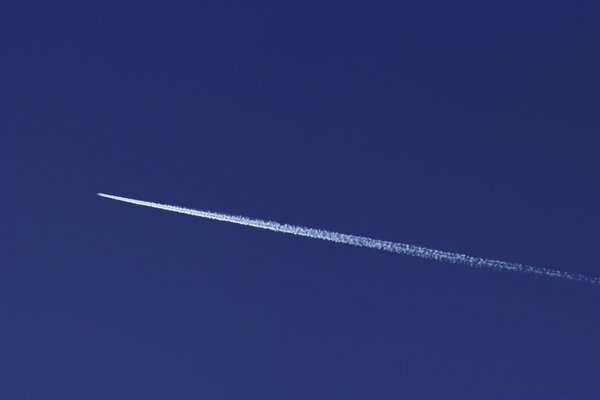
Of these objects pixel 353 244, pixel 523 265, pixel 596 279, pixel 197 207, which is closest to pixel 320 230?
pixel 353 244

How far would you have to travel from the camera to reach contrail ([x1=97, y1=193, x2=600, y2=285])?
314 centimetres

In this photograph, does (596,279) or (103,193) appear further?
(103,193)

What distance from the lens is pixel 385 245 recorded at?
323 cm

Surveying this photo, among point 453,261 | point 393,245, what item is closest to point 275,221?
point 393,245

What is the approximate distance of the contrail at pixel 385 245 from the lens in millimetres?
3141

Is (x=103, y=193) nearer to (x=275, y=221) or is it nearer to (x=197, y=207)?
(x=197, y=207)

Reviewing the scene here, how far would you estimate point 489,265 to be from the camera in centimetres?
317

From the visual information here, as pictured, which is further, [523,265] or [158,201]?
[158,201]

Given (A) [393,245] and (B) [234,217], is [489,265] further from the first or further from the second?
(B) [234,217]

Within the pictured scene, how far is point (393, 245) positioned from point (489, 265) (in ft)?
1.15

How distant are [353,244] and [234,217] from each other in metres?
0.46

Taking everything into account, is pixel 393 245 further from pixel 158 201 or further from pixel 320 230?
pixel 158 201

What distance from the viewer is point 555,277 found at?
3125 millimetres

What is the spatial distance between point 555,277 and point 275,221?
103 cm
